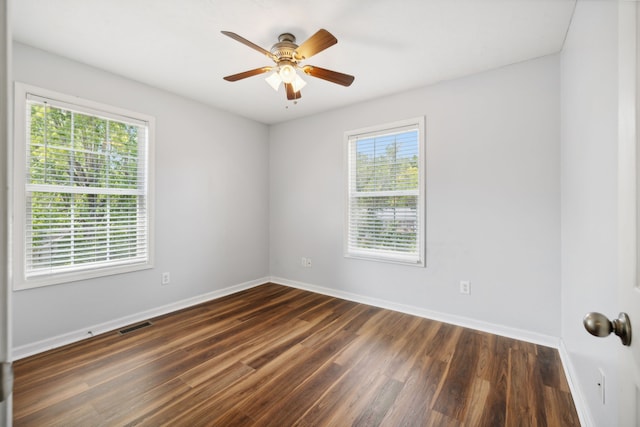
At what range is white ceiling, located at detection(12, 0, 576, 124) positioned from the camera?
187cm

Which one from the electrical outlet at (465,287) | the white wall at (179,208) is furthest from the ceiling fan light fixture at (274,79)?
the electrical outlet at (465,287)

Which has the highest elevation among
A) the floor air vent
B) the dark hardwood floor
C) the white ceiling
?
the white ceiling

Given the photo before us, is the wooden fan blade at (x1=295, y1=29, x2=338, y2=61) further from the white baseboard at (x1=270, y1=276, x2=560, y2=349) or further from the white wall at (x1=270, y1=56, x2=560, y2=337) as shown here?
the white baseboard at (x1=270, y1=276, x2=560, y2=349)

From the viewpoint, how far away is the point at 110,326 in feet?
8.83

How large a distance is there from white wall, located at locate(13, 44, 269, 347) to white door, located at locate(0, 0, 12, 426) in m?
2.54

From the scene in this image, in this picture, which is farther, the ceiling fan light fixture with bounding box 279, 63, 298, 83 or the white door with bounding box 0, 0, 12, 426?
the ceiling fan light fixture with bounding box 279, 63, 298, 83

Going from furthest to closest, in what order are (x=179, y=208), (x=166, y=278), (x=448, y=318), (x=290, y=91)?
(x=179, y=208), (x=166, y=278), (x=448, y=318), (x=290, y=91)

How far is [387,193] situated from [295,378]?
2.17 m

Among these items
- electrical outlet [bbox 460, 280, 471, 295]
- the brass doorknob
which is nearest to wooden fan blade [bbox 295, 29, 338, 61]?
the brass doorknob

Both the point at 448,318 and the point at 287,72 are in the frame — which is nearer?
the point at 287,72

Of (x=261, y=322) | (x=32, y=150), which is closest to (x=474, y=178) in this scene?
(x=261, y=322)

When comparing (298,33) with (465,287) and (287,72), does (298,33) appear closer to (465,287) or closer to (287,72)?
(287,72)

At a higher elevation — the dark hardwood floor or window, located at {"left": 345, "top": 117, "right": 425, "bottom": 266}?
window, located at {"left": 345, "top": 117, "right": 425, "bottom": 266}

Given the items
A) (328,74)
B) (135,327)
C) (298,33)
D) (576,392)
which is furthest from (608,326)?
(135,327)
